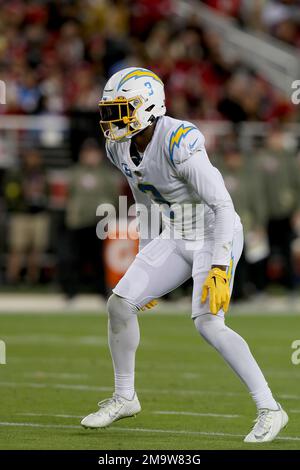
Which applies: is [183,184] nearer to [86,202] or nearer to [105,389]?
[105,389]

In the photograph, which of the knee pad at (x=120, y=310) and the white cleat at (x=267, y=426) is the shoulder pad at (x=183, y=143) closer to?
the knee pad at (x=120, y=310)

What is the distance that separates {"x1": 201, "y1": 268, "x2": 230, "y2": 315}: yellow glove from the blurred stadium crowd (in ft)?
25.9

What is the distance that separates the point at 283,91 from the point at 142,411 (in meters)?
11.1

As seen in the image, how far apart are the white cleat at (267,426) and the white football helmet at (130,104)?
1540 millimetres

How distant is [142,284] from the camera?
249 inches

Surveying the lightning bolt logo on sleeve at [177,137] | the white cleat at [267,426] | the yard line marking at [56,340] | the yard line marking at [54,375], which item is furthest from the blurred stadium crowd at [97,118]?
the white cleat at [267,426]

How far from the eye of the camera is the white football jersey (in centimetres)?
602

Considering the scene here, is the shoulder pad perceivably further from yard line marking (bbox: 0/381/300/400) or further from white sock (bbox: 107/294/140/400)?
yard line marking (bbox: 0/381/300/400)

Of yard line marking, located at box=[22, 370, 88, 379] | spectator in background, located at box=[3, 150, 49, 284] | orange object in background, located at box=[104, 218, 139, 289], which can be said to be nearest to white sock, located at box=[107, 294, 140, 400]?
yard line marking, located at box=[22, 370, 88, 379]

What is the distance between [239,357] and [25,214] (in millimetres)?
9402

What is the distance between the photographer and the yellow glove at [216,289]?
590 cm

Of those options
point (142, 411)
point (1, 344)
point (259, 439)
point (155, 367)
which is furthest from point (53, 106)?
point (259, 439)
